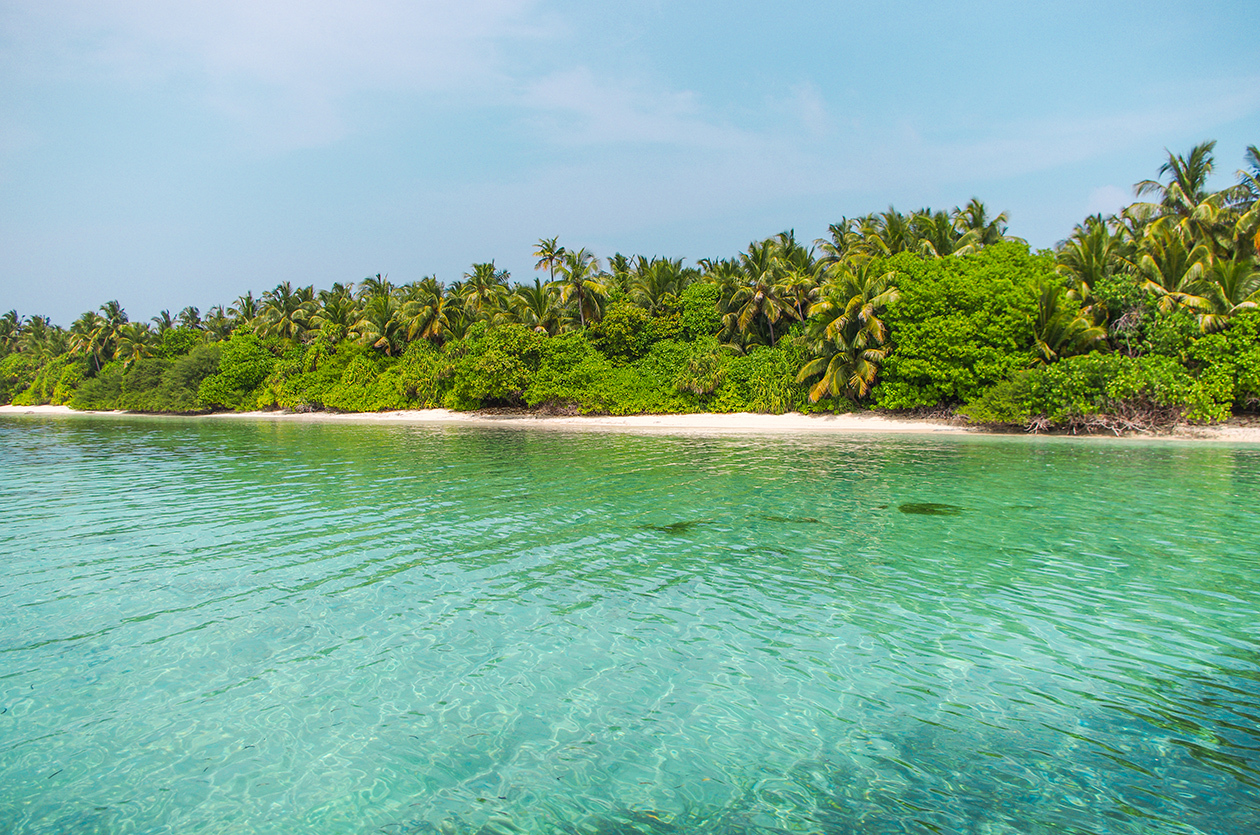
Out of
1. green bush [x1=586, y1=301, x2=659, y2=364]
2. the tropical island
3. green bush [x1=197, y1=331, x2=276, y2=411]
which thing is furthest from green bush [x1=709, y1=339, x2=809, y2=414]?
green bush [x1=197, y1=331, x2=276, y2=411]

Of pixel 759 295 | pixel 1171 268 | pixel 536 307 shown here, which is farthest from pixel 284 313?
pixel 1171 268

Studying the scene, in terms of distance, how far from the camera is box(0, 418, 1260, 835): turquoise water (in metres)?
3.91

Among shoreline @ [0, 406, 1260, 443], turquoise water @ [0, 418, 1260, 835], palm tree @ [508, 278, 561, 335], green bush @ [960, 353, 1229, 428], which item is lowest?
shoreline @ [0, 406, 1260, 443]

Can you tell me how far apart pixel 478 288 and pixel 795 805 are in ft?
180

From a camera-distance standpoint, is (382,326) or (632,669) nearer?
(632,669)

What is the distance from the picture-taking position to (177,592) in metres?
7.50

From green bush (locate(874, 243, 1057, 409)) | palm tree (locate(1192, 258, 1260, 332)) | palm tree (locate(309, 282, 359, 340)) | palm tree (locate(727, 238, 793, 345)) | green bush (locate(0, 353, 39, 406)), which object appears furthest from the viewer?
green bush (locate(0, 353, 39, 406))

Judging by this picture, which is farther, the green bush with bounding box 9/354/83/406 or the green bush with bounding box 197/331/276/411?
the green bush with bounding box 9/354/83/406

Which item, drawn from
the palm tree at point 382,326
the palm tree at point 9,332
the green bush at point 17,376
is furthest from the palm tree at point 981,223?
the palm tree at point 9,332

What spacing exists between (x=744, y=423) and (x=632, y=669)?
3338 cm

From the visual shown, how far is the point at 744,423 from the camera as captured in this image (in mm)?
38281

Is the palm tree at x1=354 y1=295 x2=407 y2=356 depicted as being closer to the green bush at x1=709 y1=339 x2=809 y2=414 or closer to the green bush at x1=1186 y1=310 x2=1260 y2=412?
the green bush at x1=709 y1=339 x2=809 y2=414

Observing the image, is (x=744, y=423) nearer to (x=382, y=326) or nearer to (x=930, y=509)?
(x=930, y=509)

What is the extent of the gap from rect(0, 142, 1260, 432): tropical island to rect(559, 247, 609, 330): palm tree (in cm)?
16
